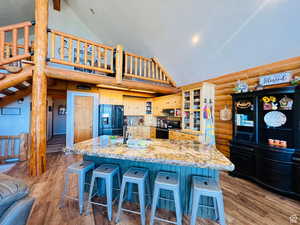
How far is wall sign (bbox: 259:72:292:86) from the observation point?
2334mm

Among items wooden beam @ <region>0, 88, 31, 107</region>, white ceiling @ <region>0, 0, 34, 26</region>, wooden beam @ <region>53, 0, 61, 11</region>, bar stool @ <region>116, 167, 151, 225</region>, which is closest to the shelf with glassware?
bar stool @ <region>116, 167, 151, 225</region>

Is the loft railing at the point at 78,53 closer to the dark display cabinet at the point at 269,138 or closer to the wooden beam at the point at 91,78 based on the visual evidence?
the wooden beam at the point at 91,78

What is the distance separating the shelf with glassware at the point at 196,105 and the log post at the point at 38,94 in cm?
385

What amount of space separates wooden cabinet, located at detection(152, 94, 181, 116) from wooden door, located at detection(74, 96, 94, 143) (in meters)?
2.68

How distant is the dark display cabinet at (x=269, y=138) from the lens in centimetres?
209

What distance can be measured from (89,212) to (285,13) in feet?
13.7

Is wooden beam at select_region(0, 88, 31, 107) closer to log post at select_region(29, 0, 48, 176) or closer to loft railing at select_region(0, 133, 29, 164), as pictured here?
loft railing at select_region(0, 133, 29, 164)

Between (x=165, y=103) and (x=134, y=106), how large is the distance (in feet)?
5.39

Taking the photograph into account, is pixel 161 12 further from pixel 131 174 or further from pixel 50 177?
pixel 50 177

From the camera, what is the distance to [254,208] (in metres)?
1.85

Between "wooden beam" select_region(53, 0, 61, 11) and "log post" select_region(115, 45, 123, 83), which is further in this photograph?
"wooden beam" select_region(53, 0, 61, 11)

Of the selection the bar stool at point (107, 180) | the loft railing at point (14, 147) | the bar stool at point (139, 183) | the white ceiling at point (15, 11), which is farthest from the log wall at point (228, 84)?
the white ceiling at point (15, 11)

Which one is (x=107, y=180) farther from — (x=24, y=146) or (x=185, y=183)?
(x=24, y=146)

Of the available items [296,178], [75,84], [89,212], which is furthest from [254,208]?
[75,84]
